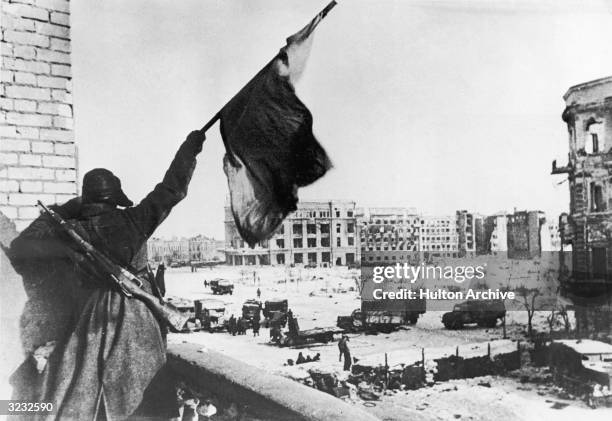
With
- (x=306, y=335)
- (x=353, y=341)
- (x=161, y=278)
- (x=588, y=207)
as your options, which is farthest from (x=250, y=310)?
(x=588, y=207)

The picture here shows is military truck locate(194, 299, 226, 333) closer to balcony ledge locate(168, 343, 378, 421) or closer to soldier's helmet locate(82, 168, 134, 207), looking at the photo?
balcony ledge locate(168, 343, 378, 421)

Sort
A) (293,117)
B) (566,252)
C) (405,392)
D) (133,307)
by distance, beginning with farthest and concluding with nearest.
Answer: (566,252) < (405,392) < (133,307) < (293,117)

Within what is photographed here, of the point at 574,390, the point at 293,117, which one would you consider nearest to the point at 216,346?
the point at 293,117

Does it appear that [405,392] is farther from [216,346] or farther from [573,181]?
[573,181]

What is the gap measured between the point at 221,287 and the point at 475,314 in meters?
1.85

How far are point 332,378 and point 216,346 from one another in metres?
0.86

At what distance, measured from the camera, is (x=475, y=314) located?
355 centimetres

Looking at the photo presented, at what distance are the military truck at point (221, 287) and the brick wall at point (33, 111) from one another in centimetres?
111

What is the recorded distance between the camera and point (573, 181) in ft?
12.3

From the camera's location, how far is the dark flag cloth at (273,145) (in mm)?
2664

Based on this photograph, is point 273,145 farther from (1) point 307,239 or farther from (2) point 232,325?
(2) point 232,325

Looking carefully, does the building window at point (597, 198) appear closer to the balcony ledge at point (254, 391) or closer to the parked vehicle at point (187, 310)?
the balcony ledge at point (254, 391)

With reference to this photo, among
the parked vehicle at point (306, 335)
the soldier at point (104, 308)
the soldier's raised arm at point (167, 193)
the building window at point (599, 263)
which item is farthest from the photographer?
the building window at point (599, 263)

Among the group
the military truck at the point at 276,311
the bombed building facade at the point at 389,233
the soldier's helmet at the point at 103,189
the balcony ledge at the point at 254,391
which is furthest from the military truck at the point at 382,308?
the soldier's helmet at the point at 103,189
